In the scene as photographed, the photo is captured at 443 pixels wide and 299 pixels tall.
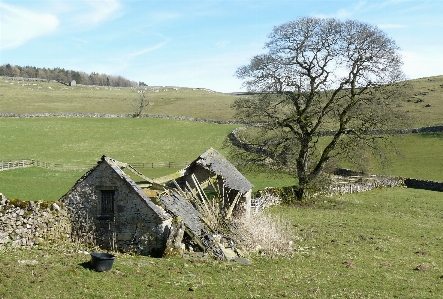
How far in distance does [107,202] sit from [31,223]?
294 centimetres

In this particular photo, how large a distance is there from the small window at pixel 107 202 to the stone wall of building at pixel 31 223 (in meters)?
1.58

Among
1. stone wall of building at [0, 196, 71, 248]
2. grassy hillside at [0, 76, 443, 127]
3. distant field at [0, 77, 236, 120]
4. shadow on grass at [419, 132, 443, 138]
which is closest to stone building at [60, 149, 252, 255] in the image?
stone wall of building at [0, 196, 71, 248]

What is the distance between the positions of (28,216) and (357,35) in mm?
28991

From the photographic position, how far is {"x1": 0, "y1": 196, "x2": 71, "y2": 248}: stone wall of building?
16906mm

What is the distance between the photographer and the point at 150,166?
6275 cm

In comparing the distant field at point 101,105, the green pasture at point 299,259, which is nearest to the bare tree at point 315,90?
the green pasture at point 299,259

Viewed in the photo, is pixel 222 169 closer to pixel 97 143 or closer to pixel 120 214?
pixel 120 214

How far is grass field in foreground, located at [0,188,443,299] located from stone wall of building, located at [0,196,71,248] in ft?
2.80

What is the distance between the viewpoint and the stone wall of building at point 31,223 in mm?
16906

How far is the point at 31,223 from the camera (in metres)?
17.5

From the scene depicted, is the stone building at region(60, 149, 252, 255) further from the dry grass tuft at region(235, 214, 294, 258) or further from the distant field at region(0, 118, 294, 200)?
the distant field at region(0, 118, 294, 200)

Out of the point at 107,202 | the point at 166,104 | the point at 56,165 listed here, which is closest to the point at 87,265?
the point at 107,202

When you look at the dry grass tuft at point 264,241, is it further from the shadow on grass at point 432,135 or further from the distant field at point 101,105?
the distant field at point 101,105

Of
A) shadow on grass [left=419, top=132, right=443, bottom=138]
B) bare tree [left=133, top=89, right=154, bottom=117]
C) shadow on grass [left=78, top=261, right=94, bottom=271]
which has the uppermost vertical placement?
bare tree [left=133, top=89, right=154, bottom=117]
